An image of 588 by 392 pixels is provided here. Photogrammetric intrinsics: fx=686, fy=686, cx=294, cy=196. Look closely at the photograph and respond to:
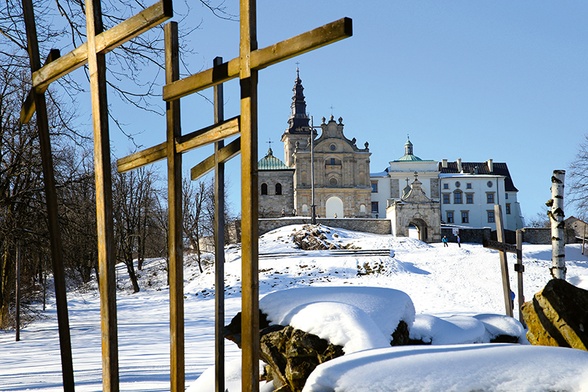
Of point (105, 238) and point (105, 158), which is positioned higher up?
point (105, 158)

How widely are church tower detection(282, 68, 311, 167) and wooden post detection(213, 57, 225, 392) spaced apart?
58584mm

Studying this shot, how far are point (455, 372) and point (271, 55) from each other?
1.94m

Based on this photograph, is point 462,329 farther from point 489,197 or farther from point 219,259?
point 489,197

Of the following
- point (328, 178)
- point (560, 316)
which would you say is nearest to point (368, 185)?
point (328, 178)

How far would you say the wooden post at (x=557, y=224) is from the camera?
441 inches

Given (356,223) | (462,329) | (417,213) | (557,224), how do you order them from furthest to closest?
(356,223), (417,213), (557,224), (462,329)

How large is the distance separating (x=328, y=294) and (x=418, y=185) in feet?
146

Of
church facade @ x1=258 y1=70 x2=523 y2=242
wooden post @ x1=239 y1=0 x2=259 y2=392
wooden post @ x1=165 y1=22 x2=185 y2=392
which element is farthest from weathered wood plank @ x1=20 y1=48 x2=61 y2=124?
church facade @ x1=258 y1=70 x2=523 y2=242

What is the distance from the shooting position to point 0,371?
10.4 metres

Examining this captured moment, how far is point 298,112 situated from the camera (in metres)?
71.4

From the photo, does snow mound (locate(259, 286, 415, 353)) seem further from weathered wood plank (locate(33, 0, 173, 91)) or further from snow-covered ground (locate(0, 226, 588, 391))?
weathered wood plank (locate(33, 0, 173, 91))

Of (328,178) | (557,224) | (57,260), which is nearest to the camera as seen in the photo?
(57,260)

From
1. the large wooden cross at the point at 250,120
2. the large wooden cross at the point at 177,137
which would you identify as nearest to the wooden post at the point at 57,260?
the large wooden cross at the point at 177,137

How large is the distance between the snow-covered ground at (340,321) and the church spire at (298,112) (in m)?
25.7
